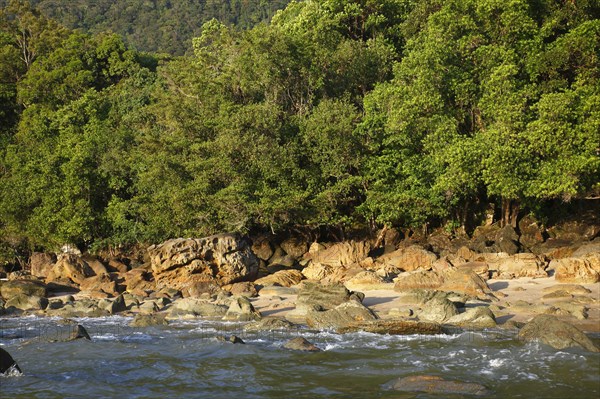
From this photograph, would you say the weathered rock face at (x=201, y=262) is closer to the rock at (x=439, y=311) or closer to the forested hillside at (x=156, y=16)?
the rock at (x=439, y=311)

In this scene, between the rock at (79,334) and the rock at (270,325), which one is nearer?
the rock at (79,334)

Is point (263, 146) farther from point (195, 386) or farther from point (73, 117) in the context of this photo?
point (195, 386)

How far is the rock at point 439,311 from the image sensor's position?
17.7m

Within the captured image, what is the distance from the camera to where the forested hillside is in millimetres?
89838

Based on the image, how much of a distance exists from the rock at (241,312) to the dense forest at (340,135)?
29.7 ft

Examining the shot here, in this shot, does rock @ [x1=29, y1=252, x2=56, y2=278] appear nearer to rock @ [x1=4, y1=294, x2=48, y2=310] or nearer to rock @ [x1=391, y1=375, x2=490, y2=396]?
rock @ [x1=4, y1=294, x2=48, y2=310]

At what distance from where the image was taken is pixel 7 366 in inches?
525

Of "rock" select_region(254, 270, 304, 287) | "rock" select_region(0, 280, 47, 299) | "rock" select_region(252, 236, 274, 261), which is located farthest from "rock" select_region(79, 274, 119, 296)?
"rock" select_region(252, 236, 274, 261)

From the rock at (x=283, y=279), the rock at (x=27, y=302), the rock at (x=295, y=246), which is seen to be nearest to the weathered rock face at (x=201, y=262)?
the rock at (x=283, y=279)

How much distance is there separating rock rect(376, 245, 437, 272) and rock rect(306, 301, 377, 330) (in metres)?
8.65

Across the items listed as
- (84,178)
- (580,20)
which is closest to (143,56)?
(84,178)

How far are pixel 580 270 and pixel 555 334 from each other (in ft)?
26.8

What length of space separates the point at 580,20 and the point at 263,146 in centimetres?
1468

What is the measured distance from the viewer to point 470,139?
26234mm
